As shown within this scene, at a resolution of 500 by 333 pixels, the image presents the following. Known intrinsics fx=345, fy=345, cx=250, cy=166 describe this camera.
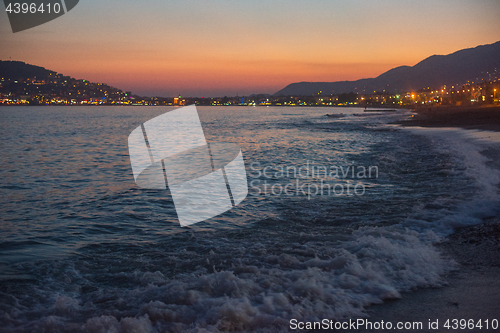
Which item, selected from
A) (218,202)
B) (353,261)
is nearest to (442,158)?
(218,202)

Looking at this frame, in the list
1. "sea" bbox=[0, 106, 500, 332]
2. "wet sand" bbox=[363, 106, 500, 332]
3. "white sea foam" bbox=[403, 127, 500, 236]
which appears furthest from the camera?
"white sea foam" bbox=[403, 127, 500, 236]

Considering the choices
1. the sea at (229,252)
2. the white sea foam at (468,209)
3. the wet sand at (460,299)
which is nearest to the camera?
the wet sand at (460,299)

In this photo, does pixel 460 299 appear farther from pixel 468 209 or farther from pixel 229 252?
pixel 468 209

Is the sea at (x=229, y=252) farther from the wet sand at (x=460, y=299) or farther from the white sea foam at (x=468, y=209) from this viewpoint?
the wet sand at (x=460, y=299)

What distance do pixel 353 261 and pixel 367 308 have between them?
1205 mm

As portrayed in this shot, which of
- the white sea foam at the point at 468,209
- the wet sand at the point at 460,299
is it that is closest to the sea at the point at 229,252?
the white sea foam at the point at 468,209

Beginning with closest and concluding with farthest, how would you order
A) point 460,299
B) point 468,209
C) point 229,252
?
point 460,299 < point 229,252 < point 468,209

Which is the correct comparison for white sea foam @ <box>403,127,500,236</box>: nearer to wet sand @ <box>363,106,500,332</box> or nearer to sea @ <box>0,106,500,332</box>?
sea @ <box>0,106,500,332</box>

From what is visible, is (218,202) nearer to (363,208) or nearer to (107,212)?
(107,212)

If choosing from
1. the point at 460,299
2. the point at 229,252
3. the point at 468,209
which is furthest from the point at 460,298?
the point at 468,209

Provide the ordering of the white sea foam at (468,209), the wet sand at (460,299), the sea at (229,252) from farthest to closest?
1. the white sea foam at (468,209)
2. the sea at (229,252)
3. the wet sand at (460,299)

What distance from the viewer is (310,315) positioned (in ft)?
12.5

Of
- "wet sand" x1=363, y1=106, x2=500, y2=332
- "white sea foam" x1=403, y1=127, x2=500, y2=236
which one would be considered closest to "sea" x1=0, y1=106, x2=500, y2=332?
"white sea foam" x1=403, y1=127, x2=500, y2=236

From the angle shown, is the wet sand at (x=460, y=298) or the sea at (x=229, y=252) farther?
the sea at (x=229, y=252)
